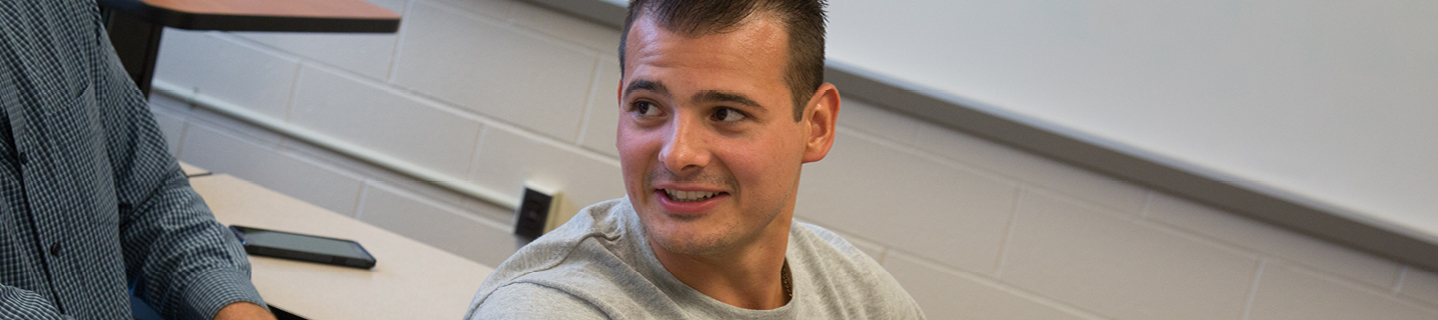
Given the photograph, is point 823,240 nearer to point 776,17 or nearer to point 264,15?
point 776,17

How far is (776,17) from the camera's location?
0.94 meters

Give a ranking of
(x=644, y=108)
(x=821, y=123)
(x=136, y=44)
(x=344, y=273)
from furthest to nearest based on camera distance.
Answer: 1. (x=136, y=44)
2. (x=344, y=273)
3. (x=821, y=123)
4. (x=644, y=108)

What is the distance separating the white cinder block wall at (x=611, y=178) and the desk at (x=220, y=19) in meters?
0.61

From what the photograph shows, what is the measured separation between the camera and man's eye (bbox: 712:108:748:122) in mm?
907

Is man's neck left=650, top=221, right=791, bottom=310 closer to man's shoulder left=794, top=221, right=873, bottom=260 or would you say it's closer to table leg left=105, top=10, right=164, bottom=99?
man's shoulder left=794, top=221, right=873, bottom=260

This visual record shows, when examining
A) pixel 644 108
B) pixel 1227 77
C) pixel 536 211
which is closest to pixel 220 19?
pixel 644 108

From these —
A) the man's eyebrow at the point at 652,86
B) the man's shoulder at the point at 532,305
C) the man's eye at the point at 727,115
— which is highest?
the man's eyebrow at the point at 652,86

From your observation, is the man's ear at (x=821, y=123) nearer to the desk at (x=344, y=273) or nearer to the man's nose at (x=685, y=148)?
the man's nose at (x=685, y=148)

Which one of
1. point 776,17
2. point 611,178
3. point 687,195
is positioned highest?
point 776,17

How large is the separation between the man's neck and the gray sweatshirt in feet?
0.06

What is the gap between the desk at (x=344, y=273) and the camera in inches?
51.0

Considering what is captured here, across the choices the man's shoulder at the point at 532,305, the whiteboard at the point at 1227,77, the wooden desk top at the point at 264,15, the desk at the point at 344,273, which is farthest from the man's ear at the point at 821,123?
the whiteboard at the point at 1227,77

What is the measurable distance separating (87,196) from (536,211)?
1.34m

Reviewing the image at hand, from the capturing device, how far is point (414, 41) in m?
2.50
